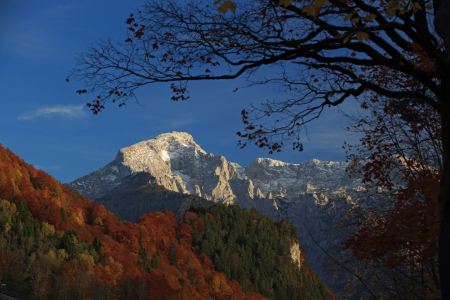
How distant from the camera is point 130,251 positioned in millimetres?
107125

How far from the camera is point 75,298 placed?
75.4m

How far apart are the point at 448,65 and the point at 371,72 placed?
18.9 ft

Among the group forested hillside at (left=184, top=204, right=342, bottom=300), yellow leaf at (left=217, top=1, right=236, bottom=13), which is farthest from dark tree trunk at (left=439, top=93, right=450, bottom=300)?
forested hillside at (left=184, top=204, right=342, bottom=300)

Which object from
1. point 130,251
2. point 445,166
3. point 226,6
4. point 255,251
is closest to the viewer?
point 226,6

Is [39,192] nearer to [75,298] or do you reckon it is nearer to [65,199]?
[65,199]

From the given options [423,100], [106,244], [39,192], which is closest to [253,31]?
[423,100]

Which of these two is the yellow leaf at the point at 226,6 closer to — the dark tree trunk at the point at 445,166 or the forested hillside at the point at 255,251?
the dark tree trunk at the point at 445,166

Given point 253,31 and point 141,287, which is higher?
point 253,31

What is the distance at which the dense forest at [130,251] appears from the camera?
78500 millimetres

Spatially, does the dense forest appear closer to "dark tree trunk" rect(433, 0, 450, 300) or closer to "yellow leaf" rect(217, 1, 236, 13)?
"dark tree trunk" rect(433, 0, 450, 300)

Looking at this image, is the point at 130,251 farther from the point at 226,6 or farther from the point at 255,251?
the point at 226,6

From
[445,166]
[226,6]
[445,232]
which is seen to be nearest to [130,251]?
[445,166]

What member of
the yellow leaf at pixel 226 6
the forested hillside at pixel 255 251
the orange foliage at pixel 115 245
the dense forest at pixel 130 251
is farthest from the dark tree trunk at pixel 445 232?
the forested hillside at pixel 255 251

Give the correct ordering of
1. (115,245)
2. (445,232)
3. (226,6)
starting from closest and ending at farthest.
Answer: (226,6)
(445,232)
(115,245)
